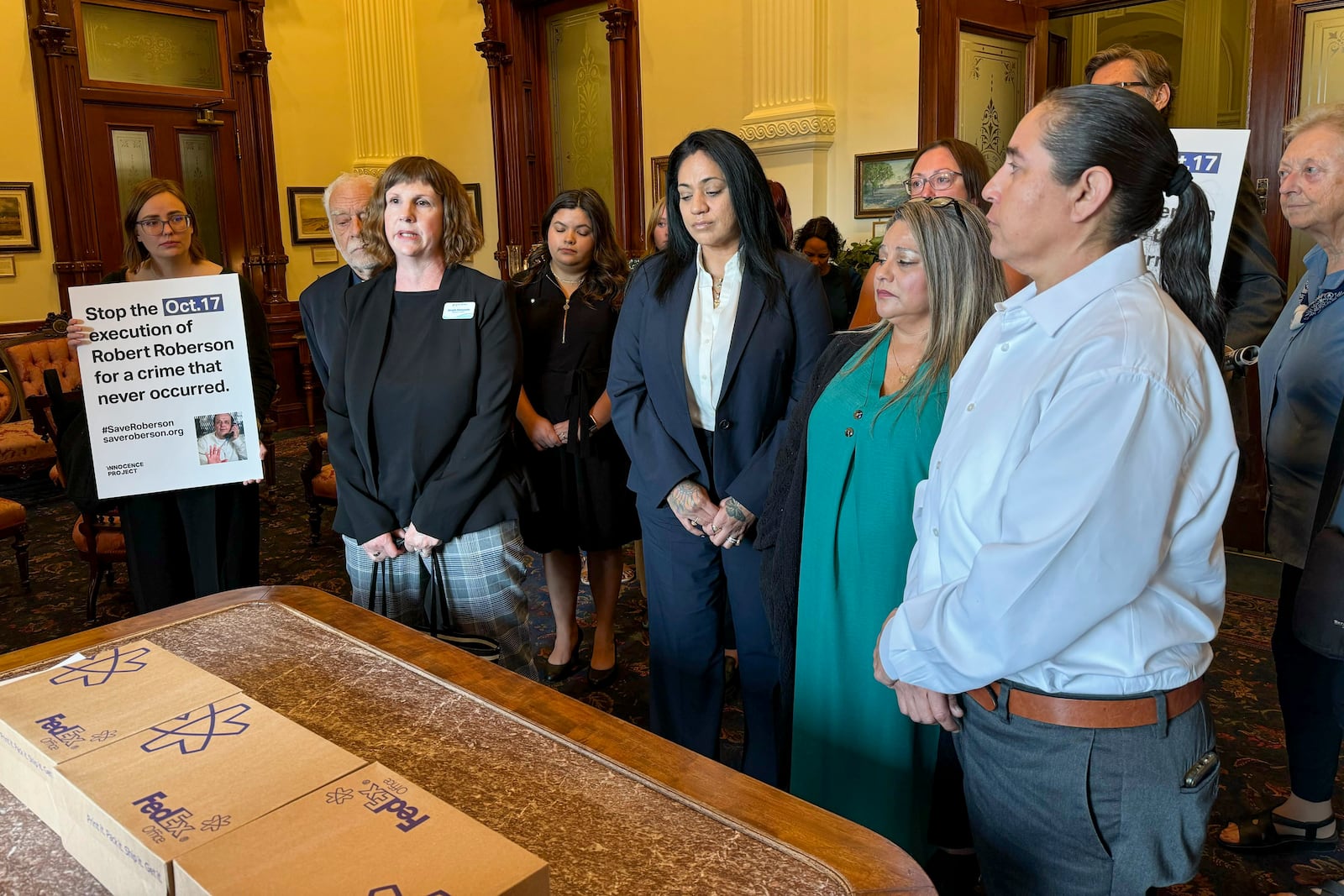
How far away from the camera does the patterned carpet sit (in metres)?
2.48

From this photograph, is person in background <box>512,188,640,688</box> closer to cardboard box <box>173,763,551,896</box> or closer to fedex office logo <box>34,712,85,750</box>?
fedex office logo <box>34,712,85,750</box>

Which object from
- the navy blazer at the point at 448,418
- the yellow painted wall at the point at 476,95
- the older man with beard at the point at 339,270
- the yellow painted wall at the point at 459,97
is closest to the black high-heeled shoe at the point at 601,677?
the navy blazer at the point at 448,418

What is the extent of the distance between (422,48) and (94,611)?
701 centimetres

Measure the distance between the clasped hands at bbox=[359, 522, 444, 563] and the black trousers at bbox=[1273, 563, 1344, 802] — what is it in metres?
2.19

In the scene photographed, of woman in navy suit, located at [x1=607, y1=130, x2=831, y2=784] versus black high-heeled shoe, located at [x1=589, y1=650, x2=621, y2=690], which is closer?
woman in navy suit, located at [x1=607, y1=130, x2=831, y2=784]

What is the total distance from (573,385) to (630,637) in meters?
1.22

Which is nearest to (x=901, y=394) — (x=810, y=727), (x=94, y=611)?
(x=810, y=727)

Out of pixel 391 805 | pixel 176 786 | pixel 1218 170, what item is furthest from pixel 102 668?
pixel 1218 170

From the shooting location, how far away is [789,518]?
223cm

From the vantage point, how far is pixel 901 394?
203 cm

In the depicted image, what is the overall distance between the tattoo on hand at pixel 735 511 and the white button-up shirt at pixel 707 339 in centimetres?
23

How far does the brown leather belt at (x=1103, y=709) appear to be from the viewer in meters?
1.35

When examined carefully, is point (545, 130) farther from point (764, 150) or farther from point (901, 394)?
point (901, 394)

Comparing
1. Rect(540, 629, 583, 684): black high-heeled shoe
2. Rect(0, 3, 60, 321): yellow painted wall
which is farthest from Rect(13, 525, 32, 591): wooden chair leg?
Rect(0, 3, 60, 321): yellow painted wall
